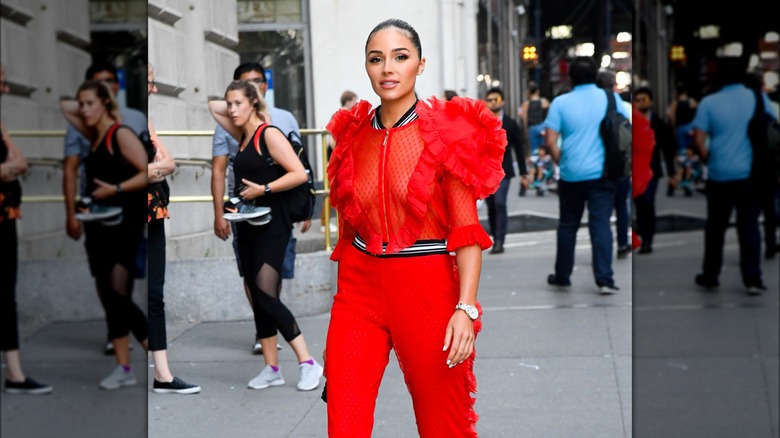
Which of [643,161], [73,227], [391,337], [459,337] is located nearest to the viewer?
[73,227]

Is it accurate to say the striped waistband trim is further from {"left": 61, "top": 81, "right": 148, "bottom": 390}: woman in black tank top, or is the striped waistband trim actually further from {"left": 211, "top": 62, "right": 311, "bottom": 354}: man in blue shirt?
{"left": 61, "top": 81, "right": 148, "bottom": 390}: woman in black tank top

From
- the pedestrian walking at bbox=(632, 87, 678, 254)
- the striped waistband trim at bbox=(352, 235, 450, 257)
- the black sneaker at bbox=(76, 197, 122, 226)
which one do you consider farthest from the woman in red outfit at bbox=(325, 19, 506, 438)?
the black sneaker at bbox=(76, 197, 122, 226)

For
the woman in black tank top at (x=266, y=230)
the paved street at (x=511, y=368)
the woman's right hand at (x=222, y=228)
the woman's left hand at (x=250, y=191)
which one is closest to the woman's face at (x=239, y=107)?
the woman in black tank top at (x=266, y=230)

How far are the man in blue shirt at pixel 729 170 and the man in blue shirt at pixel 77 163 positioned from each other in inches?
26.9

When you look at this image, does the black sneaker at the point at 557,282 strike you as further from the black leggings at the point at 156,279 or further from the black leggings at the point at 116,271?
the black leggings at the point at 116,271

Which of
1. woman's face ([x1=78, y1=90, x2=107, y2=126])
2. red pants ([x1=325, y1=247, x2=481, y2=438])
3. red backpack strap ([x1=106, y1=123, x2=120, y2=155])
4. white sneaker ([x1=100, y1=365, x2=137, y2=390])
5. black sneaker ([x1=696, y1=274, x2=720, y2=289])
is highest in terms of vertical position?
woman's face ([x1=78, y1=90, x2=107, y2=126])

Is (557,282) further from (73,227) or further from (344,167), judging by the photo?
(73,227)

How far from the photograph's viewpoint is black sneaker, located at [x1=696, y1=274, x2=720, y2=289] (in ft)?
4.30

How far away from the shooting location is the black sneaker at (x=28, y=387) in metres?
1.20

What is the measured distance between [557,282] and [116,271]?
2.00 meters

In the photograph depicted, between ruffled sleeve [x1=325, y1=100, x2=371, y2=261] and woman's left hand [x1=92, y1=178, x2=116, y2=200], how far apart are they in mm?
1059

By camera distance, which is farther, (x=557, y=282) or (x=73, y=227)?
(x=557, y=282)

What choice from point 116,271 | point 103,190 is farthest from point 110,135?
point 116,271

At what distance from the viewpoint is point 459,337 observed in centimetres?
235
